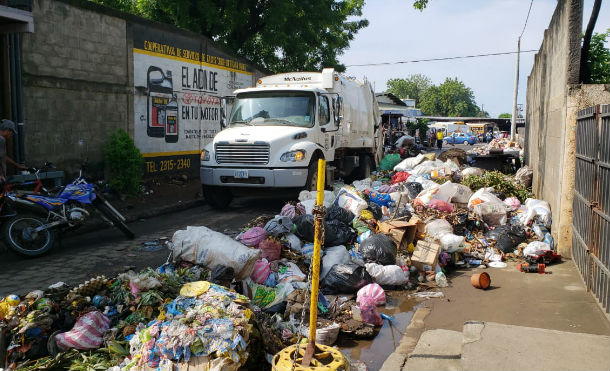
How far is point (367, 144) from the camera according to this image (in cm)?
1475

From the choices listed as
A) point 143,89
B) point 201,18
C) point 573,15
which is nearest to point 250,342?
point 573,15

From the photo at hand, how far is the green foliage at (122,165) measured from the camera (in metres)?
10.5

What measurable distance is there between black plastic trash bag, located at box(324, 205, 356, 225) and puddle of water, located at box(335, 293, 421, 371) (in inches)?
83.9

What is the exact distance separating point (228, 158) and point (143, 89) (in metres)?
3.91

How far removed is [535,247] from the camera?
6691 mm

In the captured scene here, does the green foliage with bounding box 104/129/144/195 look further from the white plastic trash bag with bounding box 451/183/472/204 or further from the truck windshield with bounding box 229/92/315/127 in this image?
the white plastic trash bag with bounding box 451/183/472/204

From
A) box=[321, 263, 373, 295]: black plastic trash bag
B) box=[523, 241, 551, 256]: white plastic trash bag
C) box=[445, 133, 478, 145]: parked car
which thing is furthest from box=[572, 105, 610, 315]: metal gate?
box=[445, 133, 478, 145]: parked car

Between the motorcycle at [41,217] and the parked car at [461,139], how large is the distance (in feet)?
145

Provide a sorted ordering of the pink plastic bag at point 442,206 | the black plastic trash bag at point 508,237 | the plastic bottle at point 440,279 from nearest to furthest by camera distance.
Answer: the plastic bottle at point 440,279, the black plastic trash bag at point 508,237, the pink plastic bag at point 442,206

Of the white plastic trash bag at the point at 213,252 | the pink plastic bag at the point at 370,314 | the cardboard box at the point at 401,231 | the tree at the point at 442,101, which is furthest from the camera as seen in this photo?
the tree at the point at 442,101

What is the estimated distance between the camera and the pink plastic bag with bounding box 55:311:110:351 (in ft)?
12.6

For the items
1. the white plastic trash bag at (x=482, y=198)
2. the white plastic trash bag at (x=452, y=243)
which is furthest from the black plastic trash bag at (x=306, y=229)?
the white plastic trash bag at (x=482, y=198)

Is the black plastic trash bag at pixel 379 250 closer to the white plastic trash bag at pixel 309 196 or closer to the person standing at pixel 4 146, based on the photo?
the white plastic trash bag at pixel 309 196

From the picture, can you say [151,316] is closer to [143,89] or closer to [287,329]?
[287,329]
